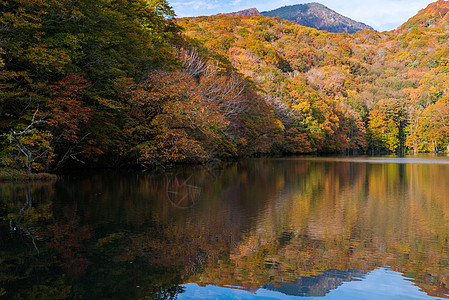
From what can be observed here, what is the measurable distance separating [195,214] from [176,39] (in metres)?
28.5

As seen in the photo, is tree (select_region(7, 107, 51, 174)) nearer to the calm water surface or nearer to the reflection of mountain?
the calm water surface

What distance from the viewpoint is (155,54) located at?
2700 cm

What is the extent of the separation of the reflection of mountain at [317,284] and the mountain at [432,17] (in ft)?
475

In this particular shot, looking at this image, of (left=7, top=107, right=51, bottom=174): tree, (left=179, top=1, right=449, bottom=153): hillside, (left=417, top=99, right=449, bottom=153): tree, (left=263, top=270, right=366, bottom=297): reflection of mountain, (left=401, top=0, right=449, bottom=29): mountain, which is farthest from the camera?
(left=401, top=0, right=449, bottom=29): mountain

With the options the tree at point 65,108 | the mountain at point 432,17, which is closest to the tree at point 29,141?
the tree at point 65,108

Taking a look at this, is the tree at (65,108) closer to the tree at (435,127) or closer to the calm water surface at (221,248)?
the calm water surface at (221,248)

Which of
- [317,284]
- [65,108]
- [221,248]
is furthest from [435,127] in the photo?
[317,284]

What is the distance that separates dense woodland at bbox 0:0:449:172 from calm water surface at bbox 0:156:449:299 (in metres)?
6.77

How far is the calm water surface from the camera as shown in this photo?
16.7 ft

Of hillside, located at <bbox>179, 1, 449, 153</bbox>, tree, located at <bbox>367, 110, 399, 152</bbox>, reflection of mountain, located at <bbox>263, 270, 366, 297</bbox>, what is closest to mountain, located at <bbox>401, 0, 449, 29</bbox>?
hillside, located at <bbox>179, 1, 449, 153</bbox>

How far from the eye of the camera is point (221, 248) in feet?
22.6

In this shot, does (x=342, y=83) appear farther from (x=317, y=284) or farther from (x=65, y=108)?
(x=317, y=284)

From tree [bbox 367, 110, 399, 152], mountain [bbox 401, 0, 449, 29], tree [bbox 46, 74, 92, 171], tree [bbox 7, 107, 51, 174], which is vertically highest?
mountain [bbox 401, 0, 449, 29]

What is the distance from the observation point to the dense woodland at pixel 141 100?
1755 cm
